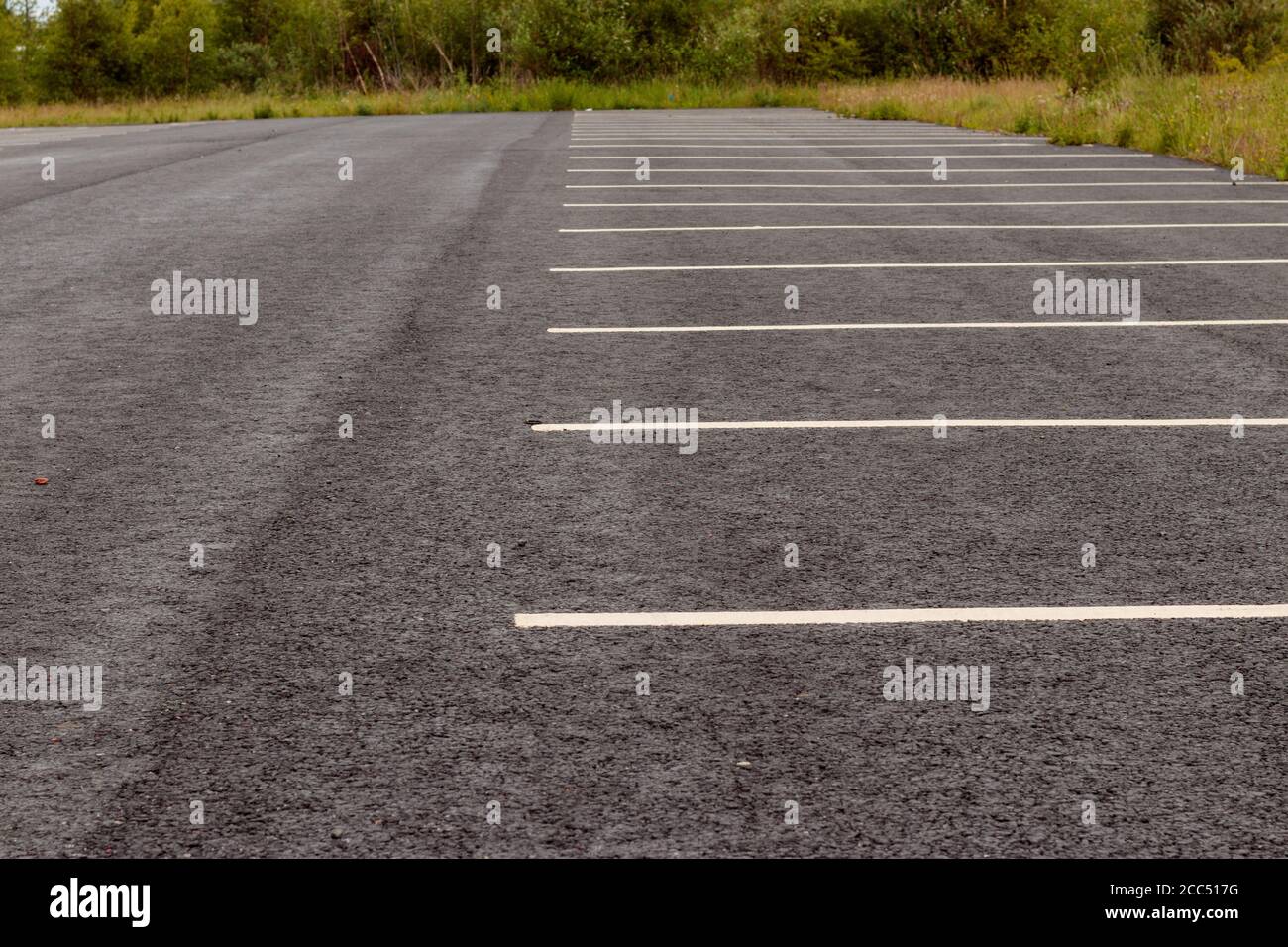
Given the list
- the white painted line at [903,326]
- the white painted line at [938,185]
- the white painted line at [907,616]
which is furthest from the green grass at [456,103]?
the white painted line at [907,616]

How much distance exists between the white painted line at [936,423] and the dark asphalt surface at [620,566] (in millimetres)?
123

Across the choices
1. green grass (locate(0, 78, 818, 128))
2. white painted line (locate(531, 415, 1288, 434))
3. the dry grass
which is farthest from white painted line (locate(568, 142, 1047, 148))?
white painted line (locate(531, 415, 1288, 434))

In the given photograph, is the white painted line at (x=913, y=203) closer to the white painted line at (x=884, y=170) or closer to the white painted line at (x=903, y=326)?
the white painted line at (x=884, y=170)

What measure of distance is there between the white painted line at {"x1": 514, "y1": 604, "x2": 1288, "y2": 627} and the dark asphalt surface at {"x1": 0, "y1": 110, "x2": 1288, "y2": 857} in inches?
2.5

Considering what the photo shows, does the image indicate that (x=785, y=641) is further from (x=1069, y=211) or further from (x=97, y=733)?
(x=1069, y=211)

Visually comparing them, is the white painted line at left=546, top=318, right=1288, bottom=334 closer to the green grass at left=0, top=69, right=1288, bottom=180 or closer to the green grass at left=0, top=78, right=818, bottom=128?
the green grass at left=0, top=69, right=1288, bottom=180

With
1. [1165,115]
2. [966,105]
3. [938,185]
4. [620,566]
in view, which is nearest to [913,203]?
[938,185]

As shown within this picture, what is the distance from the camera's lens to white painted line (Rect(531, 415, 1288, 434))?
682cm

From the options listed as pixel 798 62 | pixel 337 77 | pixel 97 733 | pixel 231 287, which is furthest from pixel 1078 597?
pixel 337 77

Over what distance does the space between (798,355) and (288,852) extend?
18.6 ft

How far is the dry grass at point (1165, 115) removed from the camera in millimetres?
18453

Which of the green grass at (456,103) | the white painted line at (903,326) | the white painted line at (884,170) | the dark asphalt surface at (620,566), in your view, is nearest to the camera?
the dark asphalt surface at (620,566)

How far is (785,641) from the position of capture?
441cm

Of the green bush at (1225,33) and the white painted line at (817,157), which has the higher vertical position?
the green bush at (1225,33)
